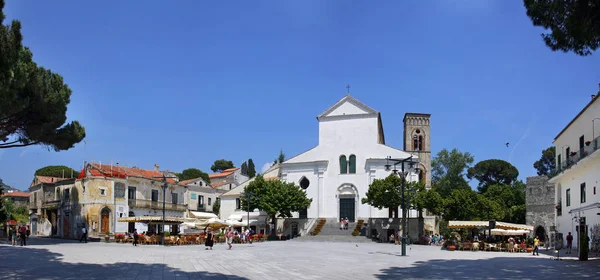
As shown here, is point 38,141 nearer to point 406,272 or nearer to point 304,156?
point 406,272

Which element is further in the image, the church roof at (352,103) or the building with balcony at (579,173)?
the church roof at (352,103)

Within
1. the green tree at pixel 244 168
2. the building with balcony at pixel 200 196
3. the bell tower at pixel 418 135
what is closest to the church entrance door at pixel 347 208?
the building with balcony at pixel 200 196

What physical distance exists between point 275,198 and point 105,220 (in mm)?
15415

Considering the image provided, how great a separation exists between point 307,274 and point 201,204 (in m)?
48.5

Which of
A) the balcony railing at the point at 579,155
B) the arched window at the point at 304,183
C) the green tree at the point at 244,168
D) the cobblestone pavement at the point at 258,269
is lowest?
the cobblestone pavement at the point at 258,269

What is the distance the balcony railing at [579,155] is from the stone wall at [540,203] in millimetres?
12969

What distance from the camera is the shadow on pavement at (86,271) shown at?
15.3m

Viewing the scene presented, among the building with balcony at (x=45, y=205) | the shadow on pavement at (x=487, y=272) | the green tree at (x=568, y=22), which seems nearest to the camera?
the green tree at (x=568, y=22)

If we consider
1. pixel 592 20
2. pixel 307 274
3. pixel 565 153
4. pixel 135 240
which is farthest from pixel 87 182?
pixel 592 20

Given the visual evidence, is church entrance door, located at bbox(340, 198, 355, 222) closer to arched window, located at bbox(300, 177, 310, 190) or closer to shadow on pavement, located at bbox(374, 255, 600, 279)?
arched window, located at bbox(300, 177, 310, 190)

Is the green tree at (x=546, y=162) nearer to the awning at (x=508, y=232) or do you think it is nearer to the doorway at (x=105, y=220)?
the awning at (x=508, y=232)

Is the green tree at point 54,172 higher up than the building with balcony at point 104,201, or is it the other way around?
the green tree at point 54,172

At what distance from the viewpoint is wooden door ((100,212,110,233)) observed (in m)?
46.4

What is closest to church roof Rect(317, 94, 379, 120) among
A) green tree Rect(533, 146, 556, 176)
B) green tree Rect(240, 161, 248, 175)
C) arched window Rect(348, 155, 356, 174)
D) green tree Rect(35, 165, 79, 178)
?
arched window Rect(348, 155, 356, 174)
